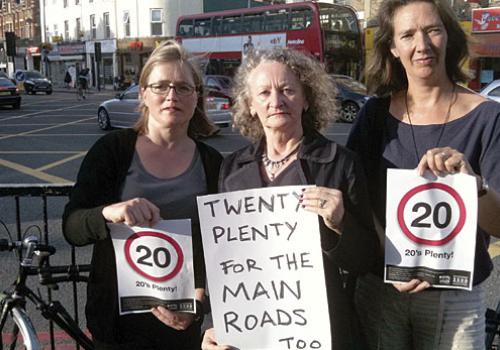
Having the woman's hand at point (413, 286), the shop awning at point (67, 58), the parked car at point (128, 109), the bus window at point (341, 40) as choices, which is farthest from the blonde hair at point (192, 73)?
the shop awning at point (67, 58)

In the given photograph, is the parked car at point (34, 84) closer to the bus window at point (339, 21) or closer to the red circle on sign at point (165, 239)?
the bus window at point (339, 21)

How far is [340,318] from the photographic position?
1.90 meters

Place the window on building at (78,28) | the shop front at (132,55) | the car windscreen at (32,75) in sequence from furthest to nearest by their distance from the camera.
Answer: the window on building at (78,28), the shop front at (132,55), the car windscreen at (32,75)

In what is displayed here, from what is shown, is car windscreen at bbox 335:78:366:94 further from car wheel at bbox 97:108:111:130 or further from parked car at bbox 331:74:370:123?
car wheel at bbox 97:108:111:130

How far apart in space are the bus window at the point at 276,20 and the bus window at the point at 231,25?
180 centimetres

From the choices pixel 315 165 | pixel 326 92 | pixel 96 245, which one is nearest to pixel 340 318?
pixel 315 165

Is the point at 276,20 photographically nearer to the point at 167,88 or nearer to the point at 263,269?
the point at 167,88

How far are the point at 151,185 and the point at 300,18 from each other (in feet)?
65.4

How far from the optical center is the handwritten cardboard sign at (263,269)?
189 cm

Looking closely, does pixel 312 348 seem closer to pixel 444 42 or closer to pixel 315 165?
pixel 315 165

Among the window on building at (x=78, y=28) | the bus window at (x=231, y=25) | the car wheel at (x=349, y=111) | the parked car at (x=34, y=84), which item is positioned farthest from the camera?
the window on building at (x=78, y=28)

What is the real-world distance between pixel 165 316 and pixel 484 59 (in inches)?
1013

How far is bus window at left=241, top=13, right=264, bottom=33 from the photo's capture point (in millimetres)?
22406

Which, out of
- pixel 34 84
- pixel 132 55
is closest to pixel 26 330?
pixel 34 84
